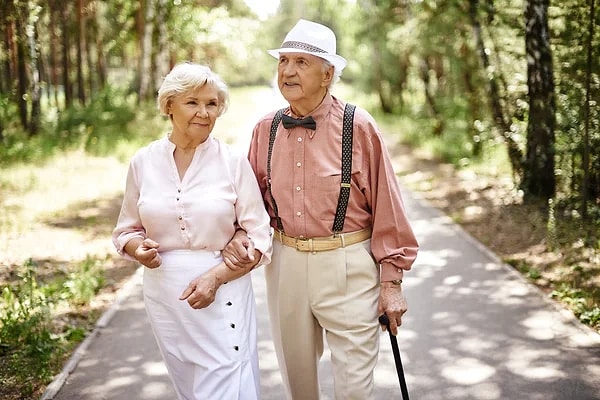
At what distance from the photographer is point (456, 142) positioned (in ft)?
54.6

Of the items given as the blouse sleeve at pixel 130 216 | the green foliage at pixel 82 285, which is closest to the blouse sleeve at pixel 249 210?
the blouse sleeve at pixel 130 216

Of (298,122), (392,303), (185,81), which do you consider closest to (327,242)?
(392,303)

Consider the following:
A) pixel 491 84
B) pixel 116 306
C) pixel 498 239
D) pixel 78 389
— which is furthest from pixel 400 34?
pixel 78 389

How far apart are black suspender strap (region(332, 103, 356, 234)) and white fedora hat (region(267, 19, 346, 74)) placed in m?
0.30

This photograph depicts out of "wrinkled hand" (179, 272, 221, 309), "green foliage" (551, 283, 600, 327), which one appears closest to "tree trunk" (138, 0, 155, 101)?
"green foliage" (551, 283, 600, 327)

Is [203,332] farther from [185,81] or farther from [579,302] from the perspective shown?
[579,302]

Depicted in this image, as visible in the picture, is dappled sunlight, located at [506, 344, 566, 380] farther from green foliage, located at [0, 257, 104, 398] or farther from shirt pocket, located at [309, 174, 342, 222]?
green foliage, located at [0, 257, 104, 398]

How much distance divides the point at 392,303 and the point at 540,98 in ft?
23.1

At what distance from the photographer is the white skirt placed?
3.21m

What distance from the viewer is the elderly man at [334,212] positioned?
3438 millimetres

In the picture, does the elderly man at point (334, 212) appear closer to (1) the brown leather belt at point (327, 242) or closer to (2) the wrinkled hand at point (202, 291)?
(1) the brown leather belt at point (327, 242)

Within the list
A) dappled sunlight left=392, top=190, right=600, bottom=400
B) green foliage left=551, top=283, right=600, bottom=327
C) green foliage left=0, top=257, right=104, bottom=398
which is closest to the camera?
dappled sunlight left=392, top=190, right=600, bottom=400

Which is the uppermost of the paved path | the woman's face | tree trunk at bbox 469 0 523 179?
the woman's face

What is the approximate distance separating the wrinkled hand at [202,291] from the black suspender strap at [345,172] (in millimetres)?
677
